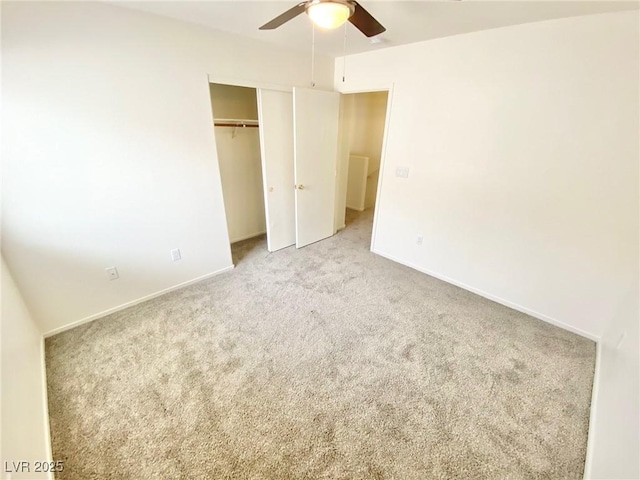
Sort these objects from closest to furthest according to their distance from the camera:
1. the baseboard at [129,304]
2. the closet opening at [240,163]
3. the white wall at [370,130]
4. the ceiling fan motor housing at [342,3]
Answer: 1. the ceiling fan motor housing at [342,3]
2. the baseboard at [129,304]
3. the closet opening at [240,163]
4. the white wall at [370,130]

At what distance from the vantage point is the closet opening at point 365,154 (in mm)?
4645

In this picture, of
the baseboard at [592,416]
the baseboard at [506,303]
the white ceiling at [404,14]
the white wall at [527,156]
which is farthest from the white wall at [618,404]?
the white ceiling at [404,14]

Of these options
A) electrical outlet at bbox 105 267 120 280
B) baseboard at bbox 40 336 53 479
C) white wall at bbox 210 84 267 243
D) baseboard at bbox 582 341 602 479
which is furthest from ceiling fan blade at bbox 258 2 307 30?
baseboard at bbox 582 341 602 479

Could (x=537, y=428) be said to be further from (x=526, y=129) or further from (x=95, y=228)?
(x=95, y=228)

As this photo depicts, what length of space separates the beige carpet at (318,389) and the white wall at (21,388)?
11 centimetres

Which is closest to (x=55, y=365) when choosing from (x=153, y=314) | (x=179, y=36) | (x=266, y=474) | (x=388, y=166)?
(x=153, y=314)

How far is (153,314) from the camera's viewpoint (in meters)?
Result: 2.30

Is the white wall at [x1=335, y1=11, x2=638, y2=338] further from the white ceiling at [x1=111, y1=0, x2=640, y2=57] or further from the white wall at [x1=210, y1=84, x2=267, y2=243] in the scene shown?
the white wall at [x1=210, y1=84, x2=267, y2=243]

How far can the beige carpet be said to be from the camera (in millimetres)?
1330

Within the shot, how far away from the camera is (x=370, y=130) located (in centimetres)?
494

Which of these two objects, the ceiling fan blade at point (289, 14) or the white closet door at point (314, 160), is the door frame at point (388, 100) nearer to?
the white closet door at point (314, 160)

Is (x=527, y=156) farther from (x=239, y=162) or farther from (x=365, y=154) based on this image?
(x=365, y=154)

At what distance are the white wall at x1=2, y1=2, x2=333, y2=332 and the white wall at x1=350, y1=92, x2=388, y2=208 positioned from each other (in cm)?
236

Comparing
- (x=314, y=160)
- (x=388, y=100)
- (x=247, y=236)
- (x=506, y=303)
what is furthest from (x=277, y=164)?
(x=506, y=303)
